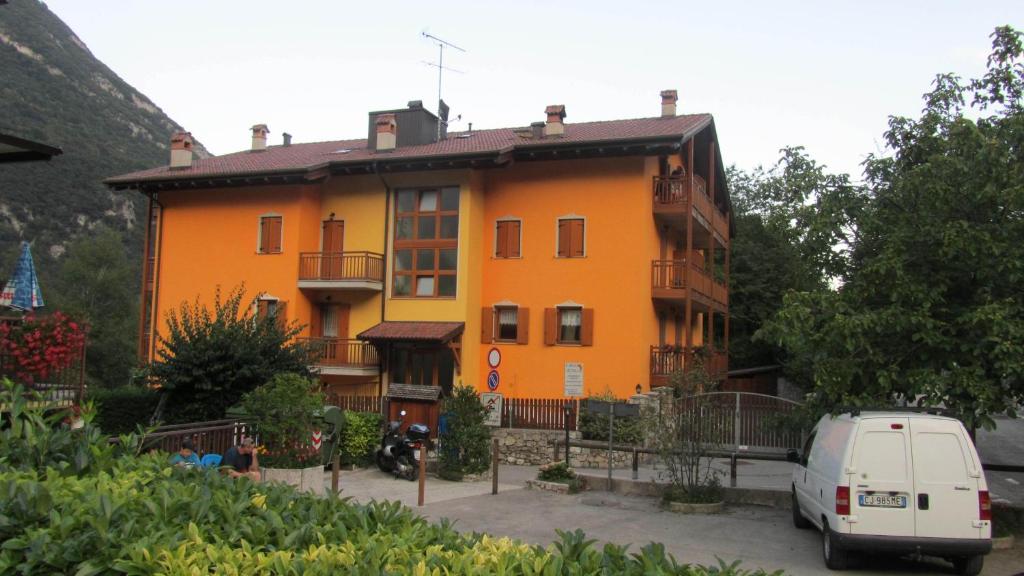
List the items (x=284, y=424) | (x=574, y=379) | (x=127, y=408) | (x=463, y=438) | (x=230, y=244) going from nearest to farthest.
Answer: (x=284, y=424), (x=463, y=438), (x=127, y=408), (x=574, y=379), (x=230, y=244)

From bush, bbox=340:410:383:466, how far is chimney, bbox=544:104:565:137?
12.3 m

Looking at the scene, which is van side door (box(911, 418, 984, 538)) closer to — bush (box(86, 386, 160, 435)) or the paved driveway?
the paved driveway

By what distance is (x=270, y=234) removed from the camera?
2770 cm

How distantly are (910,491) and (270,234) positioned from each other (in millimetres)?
22677

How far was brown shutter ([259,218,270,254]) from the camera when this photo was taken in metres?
27.8

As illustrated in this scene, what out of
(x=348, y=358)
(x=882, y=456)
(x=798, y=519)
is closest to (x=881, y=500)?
(x=882, y=456)

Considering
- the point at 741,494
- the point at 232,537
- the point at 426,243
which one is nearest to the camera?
the point at 232,537

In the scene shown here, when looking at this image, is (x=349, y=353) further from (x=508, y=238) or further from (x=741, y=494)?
(x=741, y=494)

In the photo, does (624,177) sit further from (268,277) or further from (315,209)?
(268,277)

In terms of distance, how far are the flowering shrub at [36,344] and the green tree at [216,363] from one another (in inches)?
210

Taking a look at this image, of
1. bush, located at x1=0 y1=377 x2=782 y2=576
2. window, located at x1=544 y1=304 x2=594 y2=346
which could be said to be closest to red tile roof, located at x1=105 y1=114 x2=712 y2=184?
window, located at x1=544 y1=304 x2=594 y2=346

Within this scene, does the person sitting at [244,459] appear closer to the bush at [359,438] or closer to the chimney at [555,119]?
the bush at [359,438]

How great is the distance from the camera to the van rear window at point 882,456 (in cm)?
934

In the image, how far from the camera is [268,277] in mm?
27594
